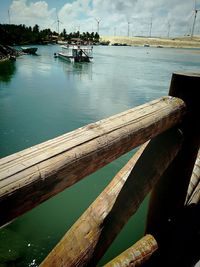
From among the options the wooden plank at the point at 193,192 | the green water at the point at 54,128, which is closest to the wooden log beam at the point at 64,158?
the wooden plank at the point at 193,192

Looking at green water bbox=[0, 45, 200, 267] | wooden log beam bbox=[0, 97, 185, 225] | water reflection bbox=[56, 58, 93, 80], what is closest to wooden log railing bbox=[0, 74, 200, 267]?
wooden log beam bbox=[0, 97, 185, 225]

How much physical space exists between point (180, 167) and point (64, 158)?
111 cm

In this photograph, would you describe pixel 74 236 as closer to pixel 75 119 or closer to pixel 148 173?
pixel 148 173

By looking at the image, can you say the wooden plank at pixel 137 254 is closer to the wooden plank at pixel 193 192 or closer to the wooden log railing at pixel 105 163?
the wooden log railing at pixel 105 163

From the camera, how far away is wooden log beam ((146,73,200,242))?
4.60 ft

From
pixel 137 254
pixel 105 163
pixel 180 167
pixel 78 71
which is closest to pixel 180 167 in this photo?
pixel 180 167

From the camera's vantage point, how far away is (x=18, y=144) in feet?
30.0

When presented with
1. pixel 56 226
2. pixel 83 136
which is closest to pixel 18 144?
pixel 56 226

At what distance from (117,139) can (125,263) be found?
0.86m

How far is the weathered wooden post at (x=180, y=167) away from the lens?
1403mm

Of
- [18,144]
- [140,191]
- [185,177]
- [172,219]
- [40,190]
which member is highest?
[40,190]

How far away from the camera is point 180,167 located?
1630mm

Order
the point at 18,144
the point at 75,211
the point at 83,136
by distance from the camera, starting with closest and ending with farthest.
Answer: the point at 83,136, the point at 75,211, the point at 18,144

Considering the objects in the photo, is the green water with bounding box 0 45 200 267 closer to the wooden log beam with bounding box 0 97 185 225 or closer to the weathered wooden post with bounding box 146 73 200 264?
the weathered wooden post with bounding box 146 73 200 264
